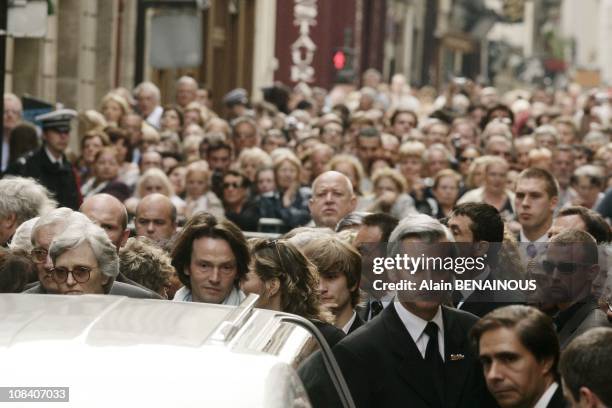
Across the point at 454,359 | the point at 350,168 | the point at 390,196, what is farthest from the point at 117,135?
the point at 454,359

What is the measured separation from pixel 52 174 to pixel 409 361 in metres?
7.70

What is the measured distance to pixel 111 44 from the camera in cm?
2650

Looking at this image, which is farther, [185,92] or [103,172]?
[185,92]

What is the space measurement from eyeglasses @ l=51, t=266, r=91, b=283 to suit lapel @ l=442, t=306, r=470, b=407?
138cm

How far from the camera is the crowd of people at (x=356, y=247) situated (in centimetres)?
673

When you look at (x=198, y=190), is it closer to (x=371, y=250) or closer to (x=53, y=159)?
(x=53, y=159)

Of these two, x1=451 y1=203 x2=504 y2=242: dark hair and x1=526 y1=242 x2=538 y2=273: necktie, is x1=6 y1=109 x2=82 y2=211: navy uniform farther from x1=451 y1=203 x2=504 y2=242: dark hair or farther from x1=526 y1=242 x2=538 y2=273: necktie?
x1=526 y1=242 x2=538 y2=273: necktie

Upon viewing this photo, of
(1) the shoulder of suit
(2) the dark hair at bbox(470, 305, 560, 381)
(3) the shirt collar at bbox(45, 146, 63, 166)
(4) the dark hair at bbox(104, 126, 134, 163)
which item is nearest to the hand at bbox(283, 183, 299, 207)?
(4) the dark hair at bbox(104, 126, 134, 163)

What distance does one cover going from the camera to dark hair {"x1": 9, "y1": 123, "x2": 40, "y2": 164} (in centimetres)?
1510

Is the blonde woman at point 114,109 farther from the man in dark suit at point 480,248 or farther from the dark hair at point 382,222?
the man in dark suit at point 480,248

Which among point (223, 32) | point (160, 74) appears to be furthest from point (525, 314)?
point (223, 32)

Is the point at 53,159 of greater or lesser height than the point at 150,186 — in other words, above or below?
above

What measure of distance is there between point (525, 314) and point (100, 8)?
20.8 meters

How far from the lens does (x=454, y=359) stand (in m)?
6.92
